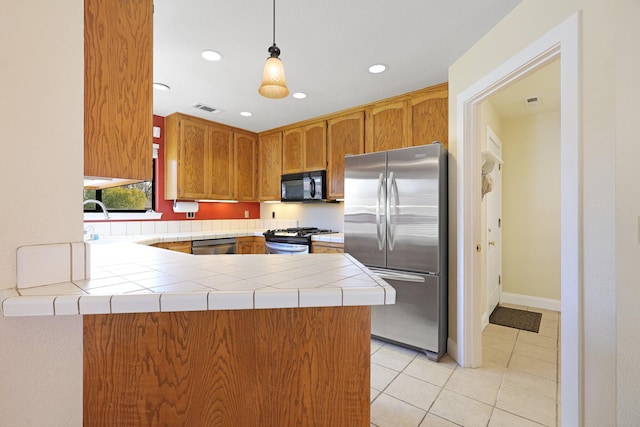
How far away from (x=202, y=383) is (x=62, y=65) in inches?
42.4

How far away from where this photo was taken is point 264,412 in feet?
3.25

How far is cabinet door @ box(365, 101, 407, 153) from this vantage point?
299 cm

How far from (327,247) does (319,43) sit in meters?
1.94

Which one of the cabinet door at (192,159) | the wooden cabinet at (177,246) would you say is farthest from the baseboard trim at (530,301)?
the cabinet door at (192,159)

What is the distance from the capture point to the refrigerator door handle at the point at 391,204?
2.52 meters

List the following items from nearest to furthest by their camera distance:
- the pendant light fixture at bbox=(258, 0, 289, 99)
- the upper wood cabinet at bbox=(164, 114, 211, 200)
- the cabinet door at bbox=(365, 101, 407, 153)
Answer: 1. the pendant light fixture at bbox=(258, 0, 289, 99)
2. the cabinet door at bbox=(365, 101, 407, 153)
3. the upper wood cabinet at bbox=(164, 114, 211, 200)

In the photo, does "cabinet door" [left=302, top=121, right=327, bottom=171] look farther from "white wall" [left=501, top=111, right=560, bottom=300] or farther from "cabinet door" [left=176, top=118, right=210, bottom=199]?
"white wall" [left=501, top=111, right=560, bottom=300]

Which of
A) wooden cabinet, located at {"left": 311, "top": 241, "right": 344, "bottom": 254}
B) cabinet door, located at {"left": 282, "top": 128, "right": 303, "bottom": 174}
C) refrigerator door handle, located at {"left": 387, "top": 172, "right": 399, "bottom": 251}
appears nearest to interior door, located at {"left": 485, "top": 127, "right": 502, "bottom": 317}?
refrigerator door handle, located at {"left": 387, "top": 172, "right": 399, "bottom": 251}

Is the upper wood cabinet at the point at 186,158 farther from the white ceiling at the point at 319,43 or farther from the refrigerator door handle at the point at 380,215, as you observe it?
the refrigerator door handle at the point at 380,215

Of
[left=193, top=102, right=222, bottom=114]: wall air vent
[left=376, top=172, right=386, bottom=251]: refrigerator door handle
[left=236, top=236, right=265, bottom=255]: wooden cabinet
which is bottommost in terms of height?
[left=236, top=236, right=265, bottom=255]: wooden cabinet

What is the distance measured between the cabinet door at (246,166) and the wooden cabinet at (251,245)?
1.91 ft

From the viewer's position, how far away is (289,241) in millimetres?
3496

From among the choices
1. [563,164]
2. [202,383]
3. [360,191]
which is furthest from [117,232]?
[563,164]

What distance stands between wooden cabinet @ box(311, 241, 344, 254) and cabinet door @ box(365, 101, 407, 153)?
1.09 meters
